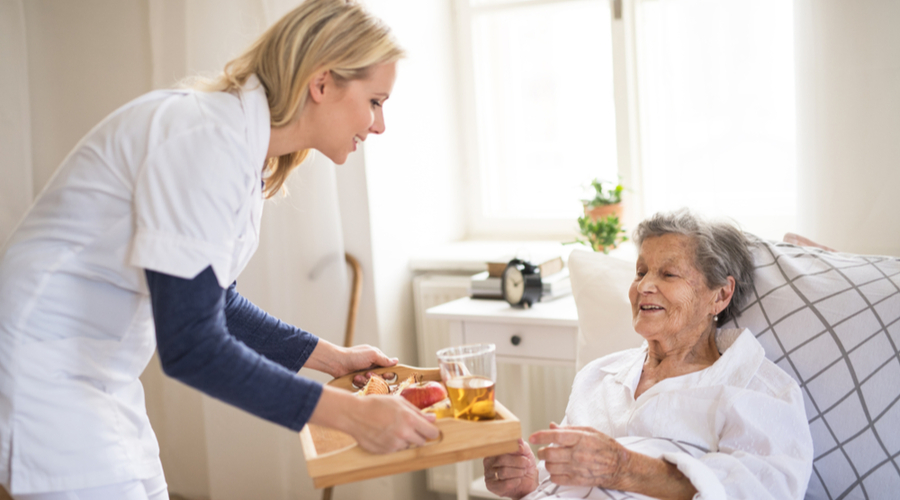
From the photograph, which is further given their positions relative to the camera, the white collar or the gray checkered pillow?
the gray checkered pillow

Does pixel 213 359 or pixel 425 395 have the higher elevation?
pixel 213 359

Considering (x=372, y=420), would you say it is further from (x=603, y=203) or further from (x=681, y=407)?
(x=603, y=203)

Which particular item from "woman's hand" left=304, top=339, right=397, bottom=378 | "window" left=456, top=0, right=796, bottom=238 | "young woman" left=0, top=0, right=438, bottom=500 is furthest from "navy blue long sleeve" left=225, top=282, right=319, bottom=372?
"window" left=456, top=0, right=796, bottom=238

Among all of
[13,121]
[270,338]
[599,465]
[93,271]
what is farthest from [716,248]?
[13,121]

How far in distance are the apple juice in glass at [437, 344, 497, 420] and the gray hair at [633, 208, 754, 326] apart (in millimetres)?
578

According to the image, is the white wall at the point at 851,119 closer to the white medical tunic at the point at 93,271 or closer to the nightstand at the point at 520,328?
the nightstand at the point at 520,328

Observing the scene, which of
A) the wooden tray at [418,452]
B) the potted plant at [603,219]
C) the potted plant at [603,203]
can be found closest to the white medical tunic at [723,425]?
the wooden tray at [418,452]

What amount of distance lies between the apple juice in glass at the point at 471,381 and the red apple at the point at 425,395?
0.06 m

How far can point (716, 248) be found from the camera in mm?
1524

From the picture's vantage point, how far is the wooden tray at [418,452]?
1.00 m

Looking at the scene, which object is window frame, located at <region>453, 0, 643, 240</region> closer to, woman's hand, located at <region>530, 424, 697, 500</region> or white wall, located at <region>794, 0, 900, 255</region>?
white wall, located at <region>794, 0, 900, 255</region>

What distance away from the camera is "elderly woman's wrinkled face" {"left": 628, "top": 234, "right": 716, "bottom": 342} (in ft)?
4.92

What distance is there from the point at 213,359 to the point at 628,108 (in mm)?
1994

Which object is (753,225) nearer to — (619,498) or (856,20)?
(856,20)
